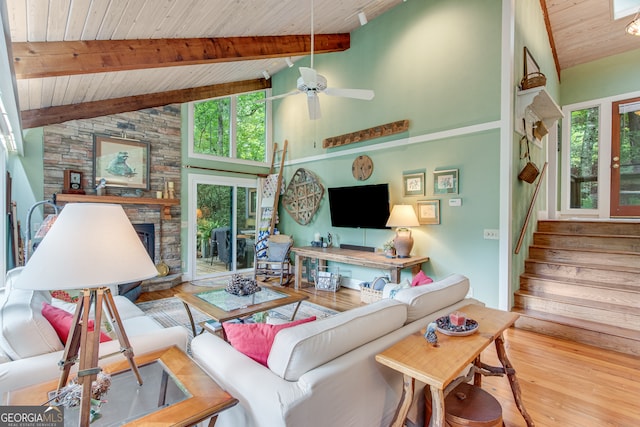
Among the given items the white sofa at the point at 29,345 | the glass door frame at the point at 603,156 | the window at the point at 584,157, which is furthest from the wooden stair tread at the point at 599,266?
the white sofa at the point at 29,345

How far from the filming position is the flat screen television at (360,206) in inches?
190

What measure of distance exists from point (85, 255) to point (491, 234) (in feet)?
13.4

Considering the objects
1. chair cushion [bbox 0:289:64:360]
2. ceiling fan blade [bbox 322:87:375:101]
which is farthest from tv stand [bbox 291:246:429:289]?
chair cushion [bbox 0:289:64:360]

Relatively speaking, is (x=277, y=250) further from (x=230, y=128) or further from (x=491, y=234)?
(x=491, y=234)

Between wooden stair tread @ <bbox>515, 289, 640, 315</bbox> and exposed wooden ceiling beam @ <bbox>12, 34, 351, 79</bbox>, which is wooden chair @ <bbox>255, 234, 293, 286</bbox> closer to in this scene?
exposed wooden ceiling beam @ <bbox>12, 34, 351, 79</bbox>

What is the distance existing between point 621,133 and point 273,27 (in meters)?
6.11

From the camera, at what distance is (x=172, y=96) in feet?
18.5

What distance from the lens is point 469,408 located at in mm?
1618

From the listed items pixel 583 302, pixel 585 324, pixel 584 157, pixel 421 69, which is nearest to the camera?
pixel 585 324

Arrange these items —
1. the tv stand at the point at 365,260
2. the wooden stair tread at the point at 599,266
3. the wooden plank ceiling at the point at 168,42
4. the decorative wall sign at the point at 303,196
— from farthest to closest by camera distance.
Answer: the decorative wall sign at the point at 303,196 < the tv stand at the point at 365,260 < the wooden stair tread at the point at 599,266 < the wooden plank ceiling at the point at 168,42

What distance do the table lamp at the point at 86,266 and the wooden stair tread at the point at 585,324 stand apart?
13.4ft

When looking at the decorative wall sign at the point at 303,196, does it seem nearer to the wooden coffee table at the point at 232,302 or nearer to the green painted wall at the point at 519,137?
the wooden coffee table at the point at 232,302

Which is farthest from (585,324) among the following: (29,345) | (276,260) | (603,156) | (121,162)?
(121,162)

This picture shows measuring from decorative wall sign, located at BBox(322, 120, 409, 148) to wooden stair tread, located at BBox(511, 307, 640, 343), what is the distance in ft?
9.95
